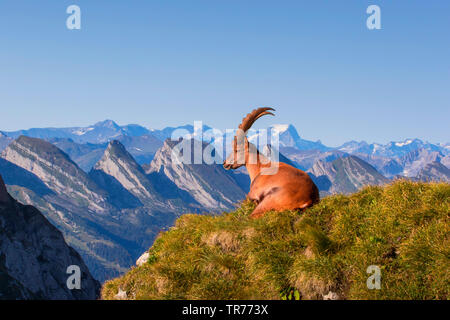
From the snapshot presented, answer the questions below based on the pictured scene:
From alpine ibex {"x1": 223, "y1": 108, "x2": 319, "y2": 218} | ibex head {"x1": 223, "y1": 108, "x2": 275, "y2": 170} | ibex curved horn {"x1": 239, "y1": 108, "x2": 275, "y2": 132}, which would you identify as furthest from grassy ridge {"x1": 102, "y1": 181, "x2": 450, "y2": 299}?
ibex curved horn {"x1": 239, "y1": 108, "x2": 275, "y2": 132}

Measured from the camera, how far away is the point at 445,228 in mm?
12789

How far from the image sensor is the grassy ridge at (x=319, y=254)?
476 inches

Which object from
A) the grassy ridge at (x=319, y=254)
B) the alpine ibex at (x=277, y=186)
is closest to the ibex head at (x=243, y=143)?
the alpine ibex at (x=277, y=186)

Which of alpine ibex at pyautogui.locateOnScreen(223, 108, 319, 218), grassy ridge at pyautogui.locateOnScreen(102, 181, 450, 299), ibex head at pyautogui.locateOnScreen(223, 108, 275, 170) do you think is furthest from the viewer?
ibex head at pyautogui.locateOnScreen(223, 108, 275, 170)

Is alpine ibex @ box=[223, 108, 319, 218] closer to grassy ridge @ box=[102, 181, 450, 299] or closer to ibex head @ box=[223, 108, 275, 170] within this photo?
ibex head @ box=[223, 108, 275, 170]

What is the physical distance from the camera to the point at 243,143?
20.2 metres

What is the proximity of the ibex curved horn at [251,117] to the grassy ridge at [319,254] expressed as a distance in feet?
16.5

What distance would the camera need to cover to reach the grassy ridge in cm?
1210

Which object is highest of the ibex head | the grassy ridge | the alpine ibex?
the ibex head

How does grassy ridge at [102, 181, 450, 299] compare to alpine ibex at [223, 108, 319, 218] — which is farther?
alpine ibex at [223, 108, 319, 218]

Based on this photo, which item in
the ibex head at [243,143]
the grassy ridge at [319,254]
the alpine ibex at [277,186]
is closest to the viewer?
the grassy ridge at [319,254]

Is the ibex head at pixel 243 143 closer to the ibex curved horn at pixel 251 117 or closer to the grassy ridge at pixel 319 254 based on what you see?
the ibex curved horn at pixel 251 117

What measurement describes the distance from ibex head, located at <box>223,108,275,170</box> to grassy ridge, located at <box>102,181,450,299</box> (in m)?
3.94
